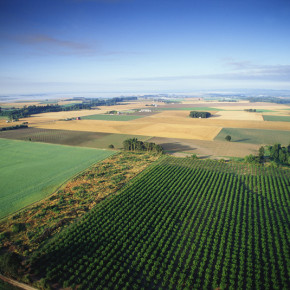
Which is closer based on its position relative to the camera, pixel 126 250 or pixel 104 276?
pixel 104 276

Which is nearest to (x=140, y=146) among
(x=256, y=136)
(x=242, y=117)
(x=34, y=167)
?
(x=34, y=167)

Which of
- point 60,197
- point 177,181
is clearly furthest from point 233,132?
point 60,197

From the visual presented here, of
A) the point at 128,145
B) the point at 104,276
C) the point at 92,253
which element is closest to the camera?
the point at 104,276

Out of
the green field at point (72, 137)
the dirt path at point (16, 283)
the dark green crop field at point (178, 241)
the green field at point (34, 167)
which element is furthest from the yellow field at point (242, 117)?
the dirt path at point (16, 283)

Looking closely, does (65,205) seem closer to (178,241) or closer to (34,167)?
(178,241)

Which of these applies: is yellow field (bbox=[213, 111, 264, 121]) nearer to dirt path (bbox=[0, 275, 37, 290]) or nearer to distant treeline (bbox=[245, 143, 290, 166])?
distant treeline (bbox=[245, 143, 290, 166])

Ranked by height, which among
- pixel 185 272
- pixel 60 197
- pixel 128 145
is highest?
pixel 128 145

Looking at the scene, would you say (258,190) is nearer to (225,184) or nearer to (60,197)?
(225,184)
